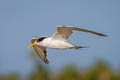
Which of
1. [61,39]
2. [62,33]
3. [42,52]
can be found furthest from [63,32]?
[42,52]

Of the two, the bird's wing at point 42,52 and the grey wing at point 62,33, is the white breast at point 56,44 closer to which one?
the grey wing at point 62,33

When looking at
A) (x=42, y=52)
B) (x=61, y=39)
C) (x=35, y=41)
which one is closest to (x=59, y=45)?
(x=61, y=39)

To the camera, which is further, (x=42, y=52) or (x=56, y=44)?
(x=42, y=52)

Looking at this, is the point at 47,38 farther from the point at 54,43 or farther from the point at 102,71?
the point at 102,71

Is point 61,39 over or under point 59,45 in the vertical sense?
over

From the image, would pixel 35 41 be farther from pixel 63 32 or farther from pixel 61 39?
pixel 63 32

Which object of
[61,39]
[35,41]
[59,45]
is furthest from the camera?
[35,41]

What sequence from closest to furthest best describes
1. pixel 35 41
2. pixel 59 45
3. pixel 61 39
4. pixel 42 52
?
pixel 59 45
pixel 61 39
pixel 35 41
pixel 42 52

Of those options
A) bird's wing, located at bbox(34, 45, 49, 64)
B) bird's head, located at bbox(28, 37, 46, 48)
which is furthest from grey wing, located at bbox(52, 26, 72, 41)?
bird's wing, located at bbox(34, 45, 49, 64)

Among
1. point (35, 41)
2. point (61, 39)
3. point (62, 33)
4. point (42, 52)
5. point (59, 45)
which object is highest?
point (62, 33)

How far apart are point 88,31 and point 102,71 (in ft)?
97.0

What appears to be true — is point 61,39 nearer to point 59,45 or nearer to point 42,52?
point 59,45

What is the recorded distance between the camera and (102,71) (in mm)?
43781

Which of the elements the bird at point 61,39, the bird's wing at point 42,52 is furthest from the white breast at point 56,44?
the bird's wing at point 42,52
